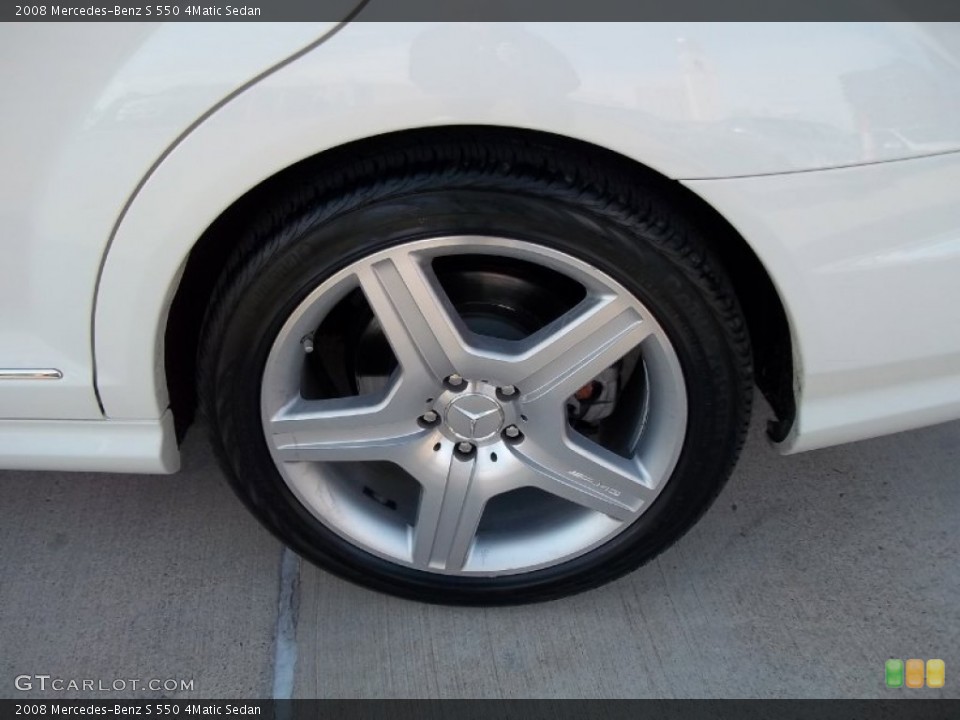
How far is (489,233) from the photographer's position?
1.51 meters

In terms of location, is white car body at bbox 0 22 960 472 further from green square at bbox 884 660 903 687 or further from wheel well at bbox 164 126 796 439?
green square at bbox 884 660 903 687

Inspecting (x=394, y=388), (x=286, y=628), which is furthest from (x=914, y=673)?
(x=286, y=628)

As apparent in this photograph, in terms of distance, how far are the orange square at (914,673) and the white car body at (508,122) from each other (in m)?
0.82

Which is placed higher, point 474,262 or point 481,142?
point 481,142

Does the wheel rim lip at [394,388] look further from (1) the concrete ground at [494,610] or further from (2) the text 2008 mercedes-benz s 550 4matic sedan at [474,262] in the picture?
(1) the concrete ground at [494,610]

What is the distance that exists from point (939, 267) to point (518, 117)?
78cm

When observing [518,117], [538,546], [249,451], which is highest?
[518,117]

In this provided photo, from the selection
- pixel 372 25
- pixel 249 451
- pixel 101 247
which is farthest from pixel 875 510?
pixel 101 247

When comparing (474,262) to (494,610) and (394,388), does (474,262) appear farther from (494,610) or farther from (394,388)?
(494,610)

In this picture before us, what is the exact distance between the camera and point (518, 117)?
138cm

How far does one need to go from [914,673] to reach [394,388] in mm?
1263
